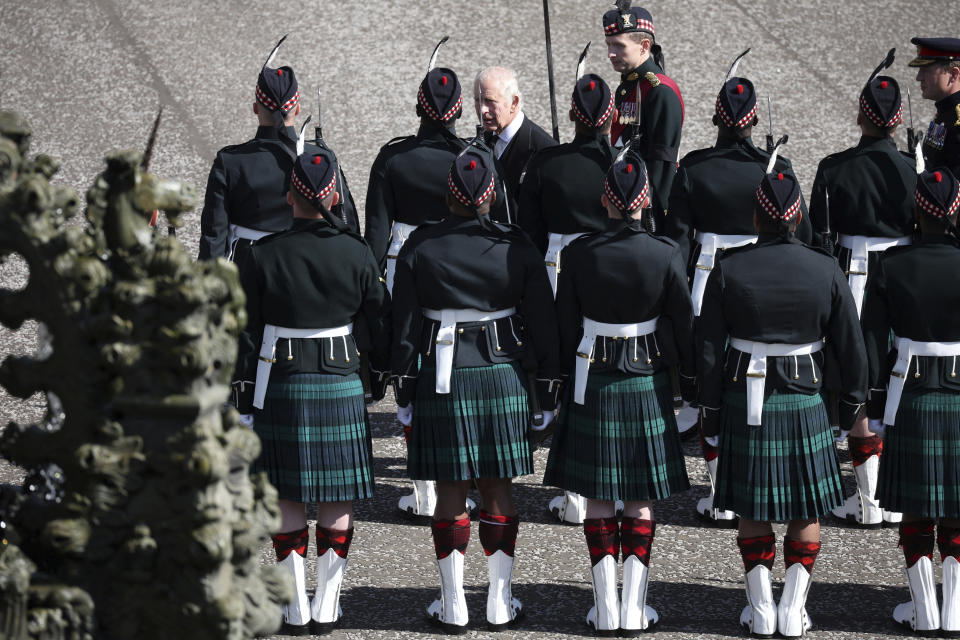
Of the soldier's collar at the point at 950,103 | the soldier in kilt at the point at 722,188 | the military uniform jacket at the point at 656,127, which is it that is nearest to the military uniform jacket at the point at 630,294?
the soldier in kilt at the point at 722,188

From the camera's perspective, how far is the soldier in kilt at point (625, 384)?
614cm

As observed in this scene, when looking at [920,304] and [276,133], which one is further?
[276,133]

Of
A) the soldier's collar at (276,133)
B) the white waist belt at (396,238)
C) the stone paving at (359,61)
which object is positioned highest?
the stone paving at (359,61)

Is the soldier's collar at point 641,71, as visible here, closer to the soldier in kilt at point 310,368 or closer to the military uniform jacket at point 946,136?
the military uniform jacket at point 946,136

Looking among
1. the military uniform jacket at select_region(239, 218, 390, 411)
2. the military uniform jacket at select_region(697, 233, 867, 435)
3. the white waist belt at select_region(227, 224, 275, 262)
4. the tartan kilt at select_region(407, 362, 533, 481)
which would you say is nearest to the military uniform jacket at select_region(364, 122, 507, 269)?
the white waist belt at select_region(227, 224, 275, 262)

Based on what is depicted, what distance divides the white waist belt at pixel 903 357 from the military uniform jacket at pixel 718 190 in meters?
1.53

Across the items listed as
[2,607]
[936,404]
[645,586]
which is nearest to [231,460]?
[2,607]

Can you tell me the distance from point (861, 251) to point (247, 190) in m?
3.11

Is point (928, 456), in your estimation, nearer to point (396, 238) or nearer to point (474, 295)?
point (474, 295)

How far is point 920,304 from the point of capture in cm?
612

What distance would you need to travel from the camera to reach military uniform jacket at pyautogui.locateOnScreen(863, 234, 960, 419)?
20.0ft

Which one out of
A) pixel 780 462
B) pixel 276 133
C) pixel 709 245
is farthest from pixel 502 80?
→ pixel 780 462

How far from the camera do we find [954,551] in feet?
20.2

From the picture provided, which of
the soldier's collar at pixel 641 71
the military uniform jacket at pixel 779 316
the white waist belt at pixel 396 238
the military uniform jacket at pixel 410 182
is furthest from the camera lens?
the soldier's collar at pixel 641 71
